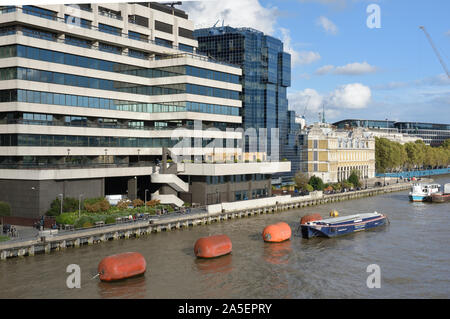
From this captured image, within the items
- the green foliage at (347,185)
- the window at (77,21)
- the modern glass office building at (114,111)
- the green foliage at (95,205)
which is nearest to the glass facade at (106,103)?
the modern glass office building at (114,111)

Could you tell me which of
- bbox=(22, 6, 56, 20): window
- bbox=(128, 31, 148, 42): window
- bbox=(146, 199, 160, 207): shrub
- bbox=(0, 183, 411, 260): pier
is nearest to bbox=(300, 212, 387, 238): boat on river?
bbox=(0, 183, 411, 260): pier

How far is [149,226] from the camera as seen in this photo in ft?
217

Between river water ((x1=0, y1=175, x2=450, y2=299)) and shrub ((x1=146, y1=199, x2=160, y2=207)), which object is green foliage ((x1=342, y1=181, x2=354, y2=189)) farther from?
shrub ((x1=146, y1=199, x2=160, y2=207))

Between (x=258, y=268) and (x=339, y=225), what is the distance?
22.3 meters

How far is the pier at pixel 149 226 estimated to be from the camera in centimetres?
5194

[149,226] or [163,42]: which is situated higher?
[163,42]

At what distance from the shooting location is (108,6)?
85.6m

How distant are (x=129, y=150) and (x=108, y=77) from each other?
13304mm

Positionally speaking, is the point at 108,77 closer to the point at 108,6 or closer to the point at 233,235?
the point at 108,6

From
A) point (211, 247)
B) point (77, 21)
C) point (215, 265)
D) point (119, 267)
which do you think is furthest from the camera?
point (77, 21)

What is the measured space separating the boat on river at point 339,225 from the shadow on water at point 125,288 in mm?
27521

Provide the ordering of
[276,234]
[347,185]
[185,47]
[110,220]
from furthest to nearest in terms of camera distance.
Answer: [347,185], [185,47], [110,220], [276,234]

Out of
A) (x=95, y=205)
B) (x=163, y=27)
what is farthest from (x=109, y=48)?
(x=95, y=205)

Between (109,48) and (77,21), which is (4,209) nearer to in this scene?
(77,21)
